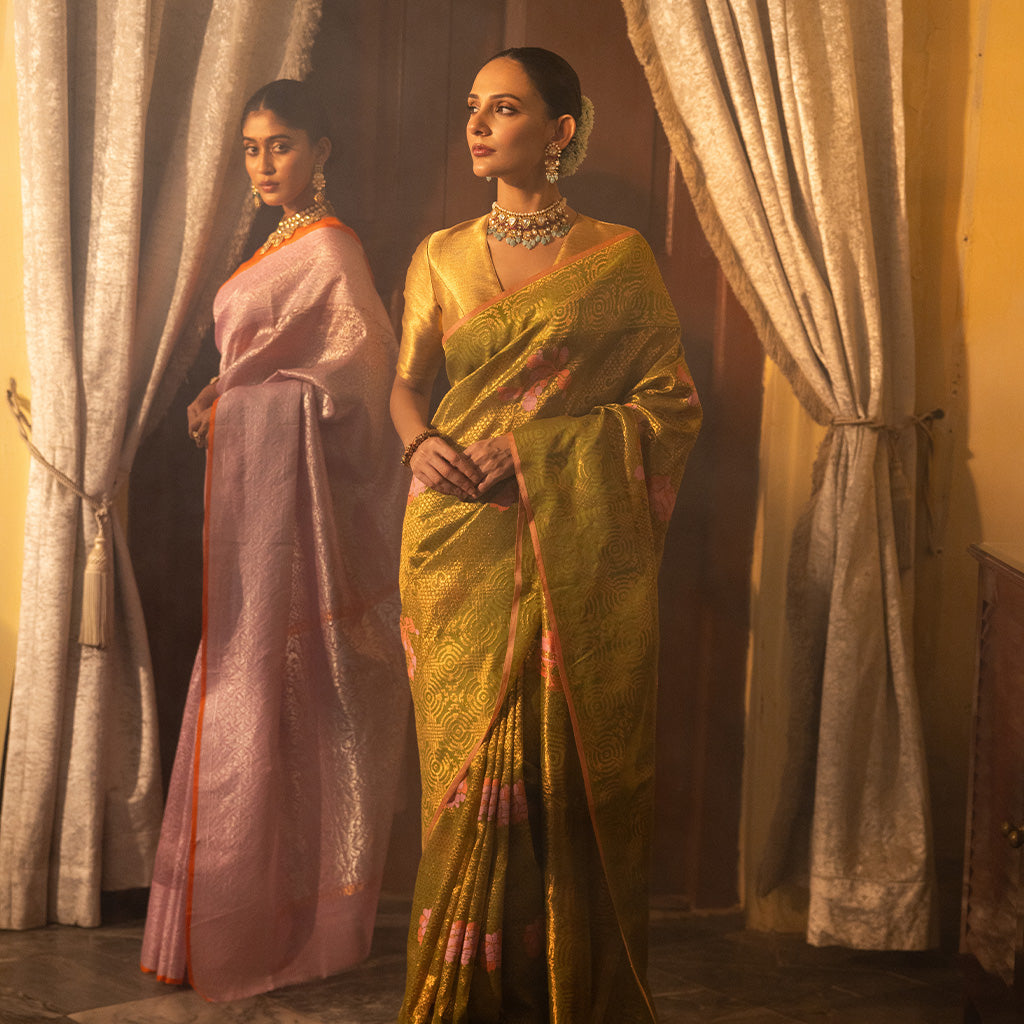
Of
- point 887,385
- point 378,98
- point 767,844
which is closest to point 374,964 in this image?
point 767,844

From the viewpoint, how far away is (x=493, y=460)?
1640 mm

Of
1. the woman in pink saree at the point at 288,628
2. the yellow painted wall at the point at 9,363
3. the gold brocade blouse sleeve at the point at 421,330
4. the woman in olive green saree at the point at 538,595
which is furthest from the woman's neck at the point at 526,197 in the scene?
the yellow painted wall at the point at 9,363

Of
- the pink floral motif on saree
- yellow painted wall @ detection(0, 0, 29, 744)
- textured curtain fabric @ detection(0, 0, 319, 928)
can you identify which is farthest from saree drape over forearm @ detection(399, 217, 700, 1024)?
yellow painted wall @ detection(0, 0, 29, 744)

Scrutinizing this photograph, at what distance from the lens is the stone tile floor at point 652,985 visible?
179cm

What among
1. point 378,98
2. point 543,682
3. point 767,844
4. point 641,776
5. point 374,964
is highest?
point 378,98

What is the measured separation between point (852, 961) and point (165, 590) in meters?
1.48

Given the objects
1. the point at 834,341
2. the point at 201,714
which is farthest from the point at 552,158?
the point at 201,714

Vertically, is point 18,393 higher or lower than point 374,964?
higher

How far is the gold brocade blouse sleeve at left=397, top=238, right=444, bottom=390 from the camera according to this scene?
5.88 feet

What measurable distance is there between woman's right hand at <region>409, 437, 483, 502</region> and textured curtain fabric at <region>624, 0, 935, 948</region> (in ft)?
2.50

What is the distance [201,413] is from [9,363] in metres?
0.43

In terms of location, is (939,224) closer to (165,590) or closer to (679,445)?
(679,445)

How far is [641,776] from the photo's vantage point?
5.49 ft

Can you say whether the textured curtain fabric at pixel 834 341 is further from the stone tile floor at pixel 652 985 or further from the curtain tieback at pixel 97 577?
the curtain tieback at pixel 97 577
